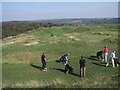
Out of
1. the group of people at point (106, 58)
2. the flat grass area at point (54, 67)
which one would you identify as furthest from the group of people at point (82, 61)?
the flat grass area at point (54, 67)

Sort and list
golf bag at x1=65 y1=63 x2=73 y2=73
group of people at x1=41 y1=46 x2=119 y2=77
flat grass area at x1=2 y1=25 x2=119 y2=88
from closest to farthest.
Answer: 1. flat grass area at x1=2 y1=25 x2=119 y2=88
2. group of people at x1=41 y1=46 x2=119 y2=77
3. golf bag at x1=65 y1=63 x2=73 y2=73

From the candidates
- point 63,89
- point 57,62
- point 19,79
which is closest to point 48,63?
point 57,62

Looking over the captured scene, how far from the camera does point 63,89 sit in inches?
733

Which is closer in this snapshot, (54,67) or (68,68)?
(68,68)

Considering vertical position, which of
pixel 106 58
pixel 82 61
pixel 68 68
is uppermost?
pixel 82 61

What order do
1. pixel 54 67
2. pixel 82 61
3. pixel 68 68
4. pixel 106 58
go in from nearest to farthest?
pixel 82 61
pixel 68 68
pixel 54 67
pixel 106 58

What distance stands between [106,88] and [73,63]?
13.6 m

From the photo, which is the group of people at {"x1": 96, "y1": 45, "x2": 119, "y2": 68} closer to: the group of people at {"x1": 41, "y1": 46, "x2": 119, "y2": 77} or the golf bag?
the group of people at {"x1": 41, "y1": 46, "x2": 119, "y2": 77}

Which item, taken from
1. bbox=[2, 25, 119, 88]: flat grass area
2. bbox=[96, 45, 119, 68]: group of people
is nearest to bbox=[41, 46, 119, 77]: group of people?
bbox=[96, 45, 119, 68]: group of people

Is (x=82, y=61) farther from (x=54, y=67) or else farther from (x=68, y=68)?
(x=54, y=67)

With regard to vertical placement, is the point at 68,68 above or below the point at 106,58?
below

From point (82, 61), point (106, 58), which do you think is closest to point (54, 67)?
point (82, 61)

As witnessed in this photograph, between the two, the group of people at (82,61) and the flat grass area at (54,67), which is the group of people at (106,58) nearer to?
the group of people at (82,61)

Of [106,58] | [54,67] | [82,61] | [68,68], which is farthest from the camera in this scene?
[106,58]
